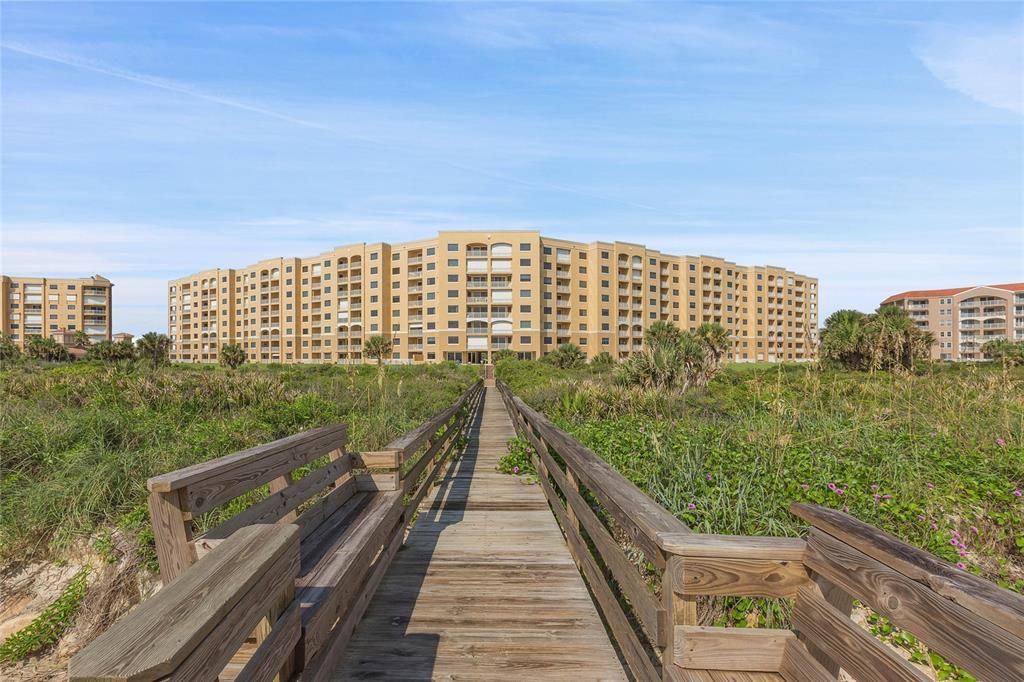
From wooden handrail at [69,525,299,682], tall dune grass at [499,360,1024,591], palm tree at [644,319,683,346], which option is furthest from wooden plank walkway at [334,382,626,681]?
palm tree at [644,319,683,346]

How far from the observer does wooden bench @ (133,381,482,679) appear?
91.0 inches

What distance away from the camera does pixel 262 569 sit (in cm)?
151

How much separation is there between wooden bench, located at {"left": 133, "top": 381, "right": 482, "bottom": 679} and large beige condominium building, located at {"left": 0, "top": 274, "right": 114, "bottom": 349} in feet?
391

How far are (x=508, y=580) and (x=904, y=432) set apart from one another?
625 centimetres

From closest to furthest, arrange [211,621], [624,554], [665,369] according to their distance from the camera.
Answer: [211,621] → [624,554] → [665,369]

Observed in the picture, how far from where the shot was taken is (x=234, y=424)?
849cm

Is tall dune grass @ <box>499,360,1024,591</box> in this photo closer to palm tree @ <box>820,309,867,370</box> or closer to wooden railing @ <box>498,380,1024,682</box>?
wooden railing @ <box>498,380,1024,682</box>

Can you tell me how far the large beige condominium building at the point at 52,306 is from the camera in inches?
3748

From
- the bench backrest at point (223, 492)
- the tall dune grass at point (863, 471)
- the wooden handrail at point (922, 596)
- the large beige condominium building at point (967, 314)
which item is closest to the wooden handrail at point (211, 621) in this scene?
the bench backrest at point (223, 492)

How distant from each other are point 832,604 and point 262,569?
6.11 ft

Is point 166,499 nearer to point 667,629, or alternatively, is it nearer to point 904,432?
point 667,629

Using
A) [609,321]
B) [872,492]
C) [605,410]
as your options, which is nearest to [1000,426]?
[872,492]

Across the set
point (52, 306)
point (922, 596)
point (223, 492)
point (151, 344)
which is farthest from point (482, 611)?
point (52, 306)

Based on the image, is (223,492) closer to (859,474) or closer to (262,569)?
(262,569)
